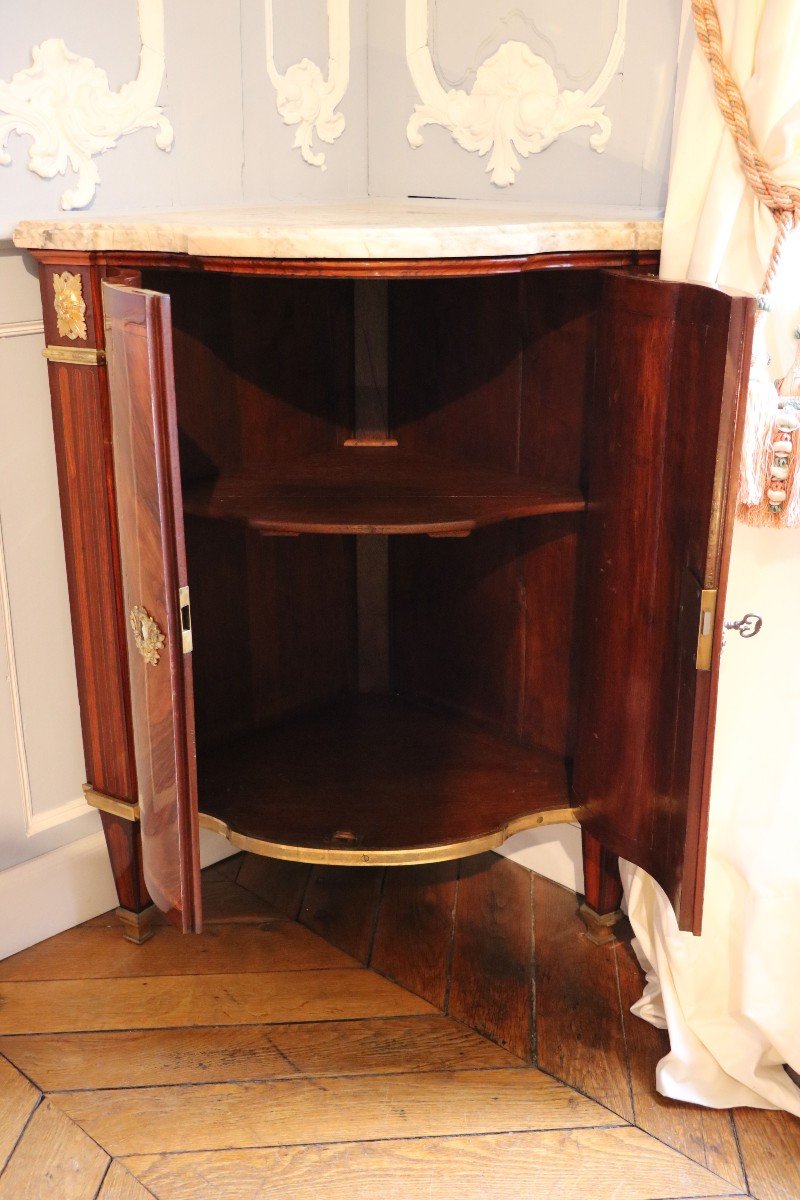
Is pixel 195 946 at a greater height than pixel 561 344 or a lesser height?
lesser

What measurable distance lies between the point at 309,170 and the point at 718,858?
1240mm

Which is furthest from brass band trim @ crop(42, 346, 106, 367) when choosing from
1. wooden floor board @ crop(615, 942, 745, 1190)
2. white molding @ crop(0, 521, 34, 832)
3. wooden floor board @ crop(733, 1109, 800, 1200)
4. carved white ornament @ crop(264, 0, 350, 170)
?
wooden floor board @ crop(733, 1109, 800, 1200)

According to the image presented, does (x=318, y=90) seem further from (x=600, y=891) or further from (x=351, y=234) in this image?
(x=600, y=891)

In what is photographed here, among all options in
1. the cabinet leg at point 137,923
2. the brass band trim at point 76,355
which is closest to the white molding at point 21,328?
the brass band trim at point 76,355

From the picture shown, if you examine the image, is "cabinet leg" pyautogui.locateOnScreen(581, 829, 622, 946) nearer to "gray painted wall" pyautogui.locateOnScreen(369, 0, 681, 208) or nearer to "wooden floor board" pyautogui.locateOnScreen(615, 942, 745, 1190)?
"wooden floor board" pyautogui.locateOnScreen(615, 942, 745, 1190)

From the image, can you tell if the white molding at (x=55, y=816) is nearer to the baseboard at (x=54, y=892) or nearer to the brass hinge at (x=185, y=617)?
the baseboard at (x=54, y=892)

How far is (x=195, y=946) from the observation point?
5.76 feet

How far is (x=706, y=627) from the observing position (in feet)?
3.98

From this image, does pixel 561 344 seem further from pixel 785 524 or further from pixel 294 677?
pixel 294 677

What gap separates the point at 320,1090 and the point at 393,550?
880mm

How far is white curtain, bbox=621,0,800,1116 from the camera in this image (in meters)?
1.32

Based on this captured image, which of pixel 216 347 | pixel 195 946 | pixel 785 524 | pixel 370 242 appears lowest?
pixel 195 946

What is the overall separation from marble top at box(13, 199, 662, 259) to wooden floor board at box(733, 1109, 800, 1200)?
109cm

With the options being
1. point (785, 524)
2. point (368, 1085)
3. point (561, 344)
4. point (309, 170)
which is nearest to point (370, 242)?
point (561, 344)
